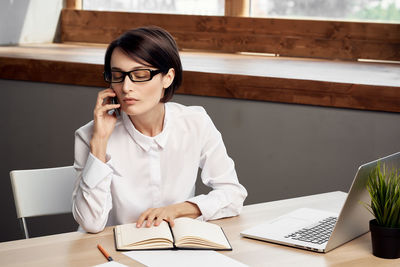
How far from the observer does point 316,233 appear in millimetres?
1710

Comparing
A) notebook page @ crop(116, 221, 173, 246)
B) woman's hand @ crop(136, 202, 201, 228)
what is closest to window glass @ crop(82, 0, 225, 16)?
woman's hand @ crop(136, 202, 201, 228)

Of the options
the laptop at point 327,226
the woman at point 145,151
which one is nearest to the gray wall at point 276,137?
the woman at point 145,151

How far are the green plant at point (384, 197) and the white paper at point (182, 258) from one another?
37 centimetres

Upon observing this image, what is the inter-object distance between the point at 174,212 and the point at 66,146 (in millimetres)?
1887

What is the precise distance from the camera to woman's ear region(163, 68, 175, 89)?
193cm

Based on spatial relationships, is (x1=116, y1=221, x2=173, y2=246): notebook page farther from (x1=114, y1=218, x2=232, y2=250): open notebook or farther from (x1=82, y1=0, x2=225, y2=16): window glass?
(x1=82, y1=0, x2=225, y2=16): window glass

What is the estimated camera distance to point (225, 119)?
3.12 metres

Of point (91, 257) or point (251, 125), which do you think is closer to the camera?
point (91, 257)

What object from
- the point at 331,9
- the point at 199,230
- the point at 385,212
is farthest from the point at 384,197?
the point at 331,9

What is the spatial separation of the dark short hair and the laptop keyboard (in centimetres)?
62

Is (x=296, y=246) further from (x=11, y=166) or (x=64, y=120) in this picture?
(x=11, y=166)

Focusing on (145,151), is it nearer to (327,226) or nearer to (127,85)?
(127,85)

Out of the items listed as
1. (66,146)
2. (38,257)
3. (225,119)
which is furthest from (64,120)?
(38,257)

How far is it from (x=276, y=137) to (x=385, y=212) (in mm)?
1464
